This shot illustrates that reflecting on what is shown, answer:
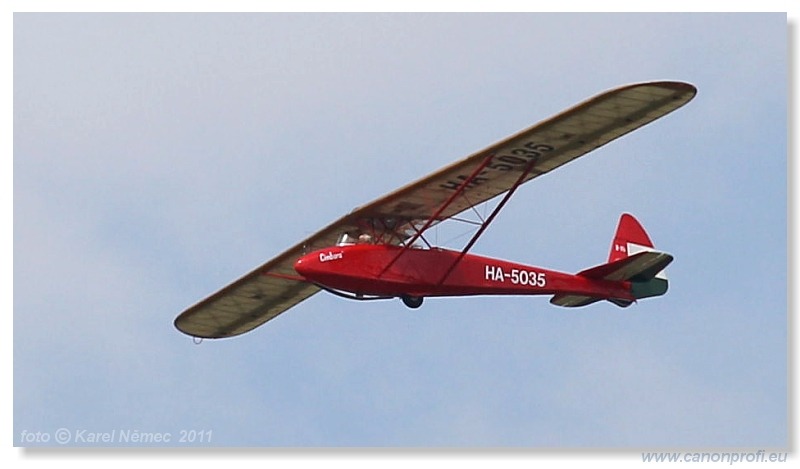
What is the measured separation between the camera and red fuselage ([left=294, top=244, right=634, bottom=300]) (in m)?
37.8

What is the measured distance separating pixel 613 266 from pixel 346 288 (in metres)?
5.08

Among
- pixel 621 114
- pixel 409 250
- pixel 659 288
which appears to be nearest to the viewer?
pixel 621 114

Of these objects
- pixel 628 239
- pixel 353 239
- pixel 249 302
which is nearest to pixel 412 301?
pixel 353 239

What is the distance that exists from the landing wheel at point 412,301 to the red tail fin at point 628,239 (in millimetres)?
5827

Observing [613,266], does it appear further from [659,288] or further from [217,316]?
[217,316]

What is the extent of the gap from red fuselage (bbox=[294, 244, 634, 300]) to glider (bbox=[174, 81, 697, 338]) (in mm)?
16

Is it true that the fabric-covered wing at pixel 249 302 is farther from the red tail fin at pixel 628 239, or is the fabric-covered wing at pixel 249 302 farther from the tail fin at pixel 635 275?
the red tail fin at pixel 628 239

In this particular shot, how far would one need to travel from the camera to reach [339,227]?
38.7 meters

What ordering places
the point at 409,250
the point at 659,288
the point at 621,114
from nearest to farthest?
the point at 621,114 < the point at 409,250 < the point at 659,288

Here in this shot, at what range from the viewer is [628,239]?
43.2 metres

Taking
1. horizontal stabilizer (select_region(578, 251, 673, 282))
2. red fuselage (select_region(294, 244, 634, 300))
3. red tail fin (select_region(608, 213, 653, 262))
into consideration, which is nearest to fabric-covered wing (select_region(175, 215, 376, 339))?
red fuselage (select_region(294, 244, 634, 300))

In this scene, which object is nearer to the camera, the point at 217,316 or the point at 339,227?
the point at 339,227

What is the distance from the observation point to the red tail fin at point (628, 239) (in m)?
43.1

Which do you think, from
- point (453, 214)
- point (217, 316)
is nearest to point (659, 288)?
point (453, 214)
